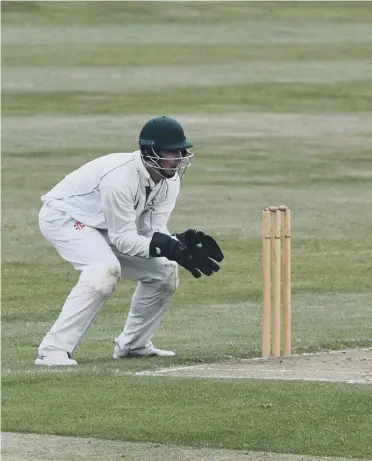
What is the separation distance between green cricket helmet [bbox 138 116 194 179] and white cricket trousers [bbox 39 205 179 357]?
68 centimetres

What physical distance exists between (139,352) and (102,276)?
34.9 inches

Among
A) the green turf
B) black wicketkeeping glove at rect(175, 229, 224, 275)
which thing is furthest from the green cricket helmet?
the green turf

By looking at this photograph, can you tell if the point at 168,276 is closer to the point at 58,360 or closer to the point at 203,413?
the point at 58,360

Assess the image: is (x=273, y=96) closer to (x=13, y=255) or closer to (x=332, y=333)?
(x=13, y=255)

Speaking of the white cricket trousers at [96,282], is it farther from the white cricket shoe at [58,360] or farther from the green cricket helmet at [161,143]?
the green cricket helmet at [161,143]

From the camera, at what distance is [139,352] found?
1104cm

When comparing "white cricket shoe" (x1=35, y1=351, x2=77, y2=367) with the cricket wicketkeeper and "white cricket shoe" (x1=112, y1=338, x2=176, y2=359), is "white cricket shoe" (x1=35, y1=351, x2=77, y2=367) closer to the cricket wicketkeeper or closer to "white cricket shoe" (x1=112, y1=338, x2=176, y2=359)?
the cricket wicketkeeper

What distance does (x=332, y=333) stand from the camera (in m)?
12.1

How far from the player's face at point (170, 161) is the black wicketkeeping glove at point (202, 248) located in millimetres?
429

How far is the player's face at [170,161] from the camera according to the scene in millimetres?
10422

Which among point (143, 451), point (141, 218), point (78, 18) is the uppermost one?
point (78, 18)

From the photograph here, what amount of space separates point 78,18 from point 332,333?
3621 cm

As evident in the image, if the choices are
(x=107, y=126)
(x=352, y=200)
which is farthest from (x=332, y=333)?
(x=107, y=126)

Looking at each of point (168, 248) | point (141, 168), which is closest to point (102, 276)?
point (168, 248)
